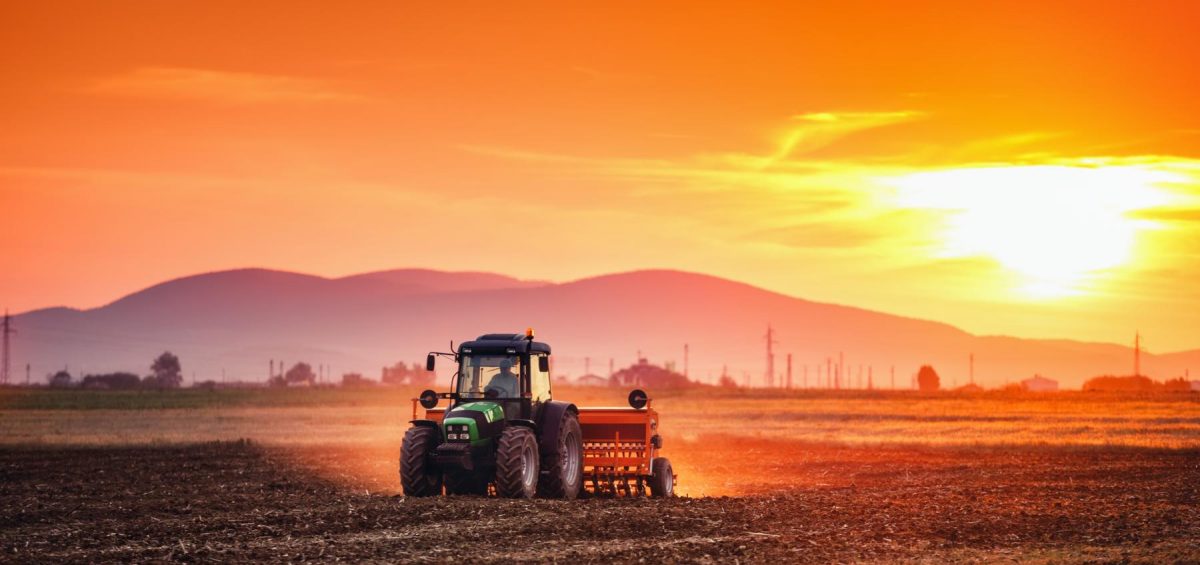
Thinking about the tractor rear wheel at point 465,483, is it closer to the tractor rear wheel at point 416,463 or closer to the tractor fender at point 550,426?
the tractor rear wheel at point 416,463

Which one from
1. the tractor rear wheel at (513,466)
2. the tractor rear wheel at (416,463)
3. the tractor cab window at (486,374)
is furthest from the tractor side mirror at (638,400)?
the tractor rear wheel at (416,463)

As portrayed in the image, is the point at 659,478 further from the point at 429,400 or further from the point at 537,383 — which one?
the point at 429,400

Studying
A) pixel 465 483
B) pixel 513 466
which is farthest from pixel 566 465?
pixel 465 483

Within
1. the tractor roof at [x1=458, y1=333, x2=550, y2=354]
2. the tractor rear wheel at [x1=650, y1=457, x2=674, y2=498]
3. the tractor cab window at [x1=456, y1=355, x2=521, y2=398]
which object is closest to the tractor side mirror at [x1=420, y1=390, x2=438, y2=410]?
the tractor cab window at [x1=456, y1=355, x2=521, y2=398]

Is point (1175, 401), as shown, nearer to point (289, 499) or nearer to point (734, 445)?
point (734, 445)

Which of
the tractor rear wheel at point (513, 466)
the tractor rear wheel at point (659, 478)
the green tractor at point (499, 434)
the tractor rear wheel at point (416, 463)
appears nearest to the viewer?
the tractor rear wheel at point (513, 466)

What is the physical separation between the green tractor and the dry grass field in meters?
0.84

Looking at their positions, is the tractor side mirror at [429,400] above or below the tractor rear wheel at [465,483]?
above

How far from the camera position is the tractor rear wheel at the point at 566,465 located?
86.2ft

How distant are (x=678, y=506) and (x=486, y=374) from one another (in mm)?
4666

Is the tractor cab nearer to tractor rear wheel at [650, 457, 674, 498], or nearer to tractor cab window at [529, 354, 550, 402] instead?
tractor cab window at [529, 354, 550, 402]

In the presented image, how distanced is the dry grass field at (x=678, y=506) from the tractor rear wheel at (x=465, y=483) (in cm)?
136

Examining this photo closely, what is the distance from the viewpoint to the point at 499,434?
1035 inches

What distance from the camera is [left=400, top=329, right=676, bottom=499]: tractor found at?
25.4 metres
